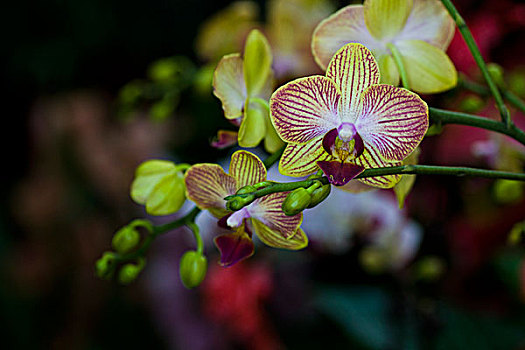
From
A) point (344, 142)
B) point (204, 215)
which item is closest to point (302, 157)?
point (344, 142)

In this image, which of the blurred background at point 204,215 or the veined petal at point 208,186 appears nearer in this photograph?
the veined petal at point 208,186

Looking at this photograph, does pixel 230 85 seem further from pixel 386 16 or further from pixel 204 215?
pixel 204 215

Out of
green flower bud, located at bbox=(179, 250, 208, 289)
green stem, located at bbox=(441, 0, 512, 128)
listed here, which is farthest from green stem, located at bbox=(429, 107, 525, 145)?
green flower bud, located at bbox=(179, 250, 208, 289)

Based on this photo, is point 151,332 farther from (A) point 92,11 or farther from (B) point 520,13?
(B) point 520,13

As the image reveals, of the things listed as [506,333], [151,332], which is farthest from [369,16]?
[151,332]

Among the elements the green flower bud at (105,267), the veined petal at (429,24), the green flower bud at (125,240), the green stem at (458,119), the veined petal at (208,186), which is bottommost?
the green flower bud at (105,267)

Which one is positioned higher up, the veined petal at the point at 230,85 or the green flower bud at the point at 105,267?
the veined petal at the point at 230,85

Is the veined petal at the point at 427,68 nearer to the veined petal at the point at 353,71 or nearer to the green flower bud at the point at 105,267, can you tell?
the veined petal at the point at 353,71

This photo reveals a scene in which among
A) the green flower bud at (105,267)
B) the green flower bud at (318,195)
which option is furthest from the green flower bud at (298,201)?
the green flower bud at (105,267)
